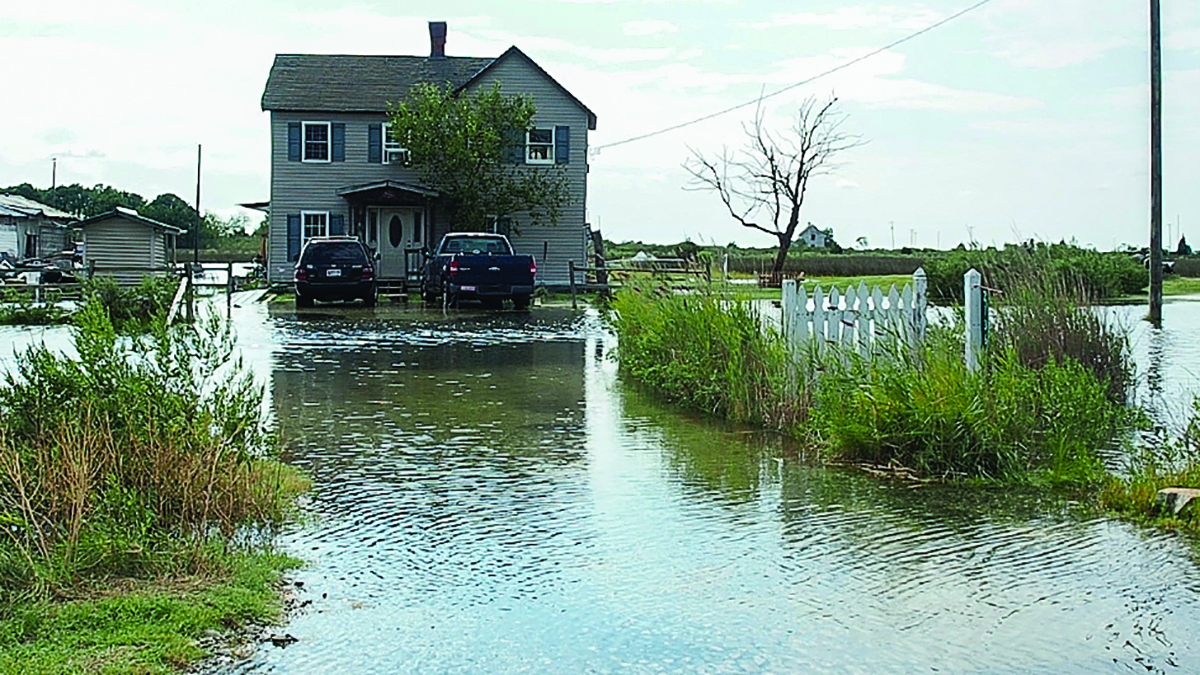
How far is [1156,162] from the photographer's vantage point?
95.0 feet

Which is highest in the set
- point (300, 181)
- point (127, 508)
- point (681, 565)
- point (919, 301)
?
point (300, 181)

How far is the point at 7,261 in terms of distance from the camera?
180 feet

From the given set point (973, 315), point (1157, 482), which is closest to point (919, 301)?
point (973, 315)

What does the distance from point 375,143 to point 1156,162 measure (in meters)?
25.5

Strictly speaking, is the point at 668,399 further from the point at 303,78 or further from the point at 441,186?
the point at 303,78

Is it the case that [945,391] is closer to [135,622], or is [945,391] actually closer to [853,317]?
[853,317]

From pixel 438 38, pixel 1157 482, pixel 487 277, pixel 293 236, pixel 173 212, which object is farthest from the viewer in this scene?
pixel 173 212

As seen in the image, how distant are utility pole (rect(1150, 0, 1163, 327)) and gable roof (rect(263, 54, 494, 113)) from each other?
2428 cm

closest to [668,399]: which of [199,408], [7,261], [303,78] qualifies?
[199,408]

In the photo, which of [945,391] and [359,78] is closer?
[945,391]

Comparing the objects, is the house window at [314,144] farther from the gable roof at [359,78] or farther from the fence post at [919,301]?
the fence post at [919,301]

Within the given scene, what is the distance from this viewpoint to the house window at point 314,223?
4641 cm

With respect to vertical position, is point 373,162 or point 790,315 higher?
point 373,162

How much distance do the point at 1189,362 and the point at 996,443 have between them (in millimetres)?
10235
